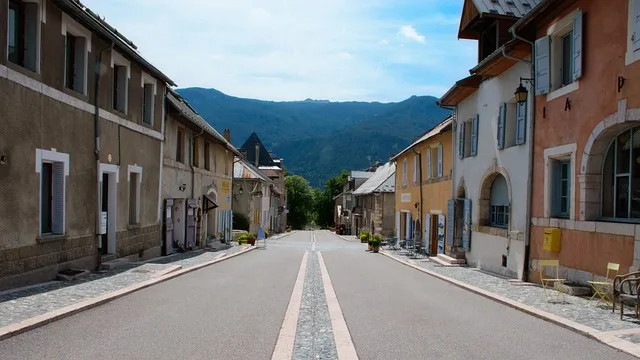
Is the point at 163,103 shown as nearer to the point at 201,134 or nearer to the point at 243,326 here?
the point at 201,134

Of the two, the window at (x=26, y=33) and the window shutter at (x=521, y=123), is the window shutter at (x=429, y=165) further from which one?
the window at (x=26, y=33)

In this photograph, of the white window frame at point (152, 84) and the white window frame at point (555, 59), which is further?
the white window frame at point (152, 84)

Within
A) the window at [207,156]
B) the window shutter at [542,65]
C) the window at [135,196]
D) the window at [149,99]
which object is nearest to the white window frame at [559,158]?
the window shutter at [542,65]

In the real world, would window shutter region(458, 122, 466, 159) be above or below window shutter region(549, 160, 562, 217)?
above

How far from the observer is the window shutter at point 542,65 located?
41.8 ft

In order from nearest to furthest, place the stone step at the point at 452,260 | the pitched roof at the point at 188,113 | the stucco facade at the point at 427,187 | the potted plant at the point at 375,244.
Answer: the stone step at the point at 452,260 < the pitched roof at the point at 188,113 < the stucco facade at the point at 427,187 < the potted plant at the point at 375,244

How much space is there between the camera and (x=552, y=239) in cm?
1220

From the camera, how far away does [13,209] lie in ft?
32.1

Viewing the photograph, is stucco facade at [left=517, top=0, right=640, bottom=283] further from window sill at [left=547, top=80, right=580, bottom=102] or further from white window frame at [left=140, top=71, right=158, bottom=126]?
white window frame at [left=140, top=71, right=158, bottom=126]

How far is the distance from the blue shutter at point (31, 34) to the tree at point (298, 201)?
285ft

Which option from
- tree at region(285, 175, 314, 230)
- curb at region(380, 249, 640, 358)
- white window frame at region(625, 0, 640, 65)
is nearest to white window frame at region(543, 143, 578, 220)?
white window frame at region(625, 0, 640, 65)

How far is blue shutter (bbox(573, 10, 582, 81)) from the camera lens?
11.2m

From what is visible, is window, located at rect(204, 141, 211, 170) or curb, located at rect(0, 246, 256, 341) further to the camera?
window, located at rect(204, 141, 211, 170)

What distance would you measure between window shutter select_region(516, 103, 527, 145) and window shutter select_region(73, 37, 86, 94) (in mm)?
10877
